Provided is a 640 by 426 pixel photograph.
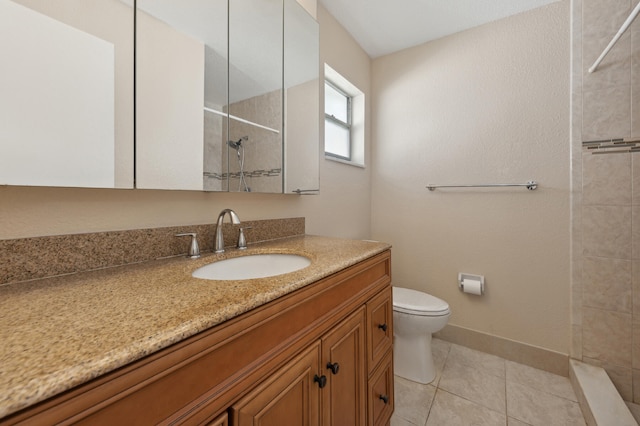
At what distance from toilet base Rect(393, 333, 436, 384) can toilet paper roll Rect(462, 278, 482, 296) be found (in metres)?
0.51

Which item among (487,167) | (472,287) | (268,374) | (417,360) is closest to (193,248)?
(268,374)

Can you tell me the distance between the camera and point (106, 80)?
0.81 meters

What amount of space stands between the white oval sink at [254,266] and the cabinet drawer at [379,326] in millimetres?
355

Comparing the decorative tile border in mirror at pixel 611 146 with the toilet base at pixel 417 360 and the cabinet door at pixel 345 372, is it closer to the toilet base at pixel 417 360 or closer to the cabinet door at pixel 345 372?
the toilet base at pixel 417 360

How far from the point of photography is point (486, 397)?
4.82 feet

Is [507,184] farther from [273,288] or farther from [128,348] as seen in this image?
[128,348]

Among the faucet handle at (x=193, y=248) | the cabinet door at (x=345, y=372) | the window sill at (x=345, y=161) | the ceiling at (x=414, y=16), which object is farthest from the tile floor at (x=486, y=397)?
the ceiling at (x=414, y=16)

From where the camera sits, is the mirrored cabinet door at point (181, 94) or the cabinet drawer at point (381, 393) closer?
the mirrored cabinet door at point (181, 94)

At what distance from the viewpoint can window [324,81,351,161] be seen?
2.02 meters

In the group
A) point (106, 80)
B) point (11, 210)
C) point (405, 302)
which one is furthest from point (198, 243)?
point (405, 302)

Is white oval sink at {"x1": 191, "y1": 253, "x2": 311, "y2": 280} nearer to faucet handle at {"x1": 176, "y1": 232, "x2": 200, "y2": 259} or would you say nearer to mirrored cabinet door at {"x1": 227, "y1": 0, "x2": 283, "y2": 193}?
faucet handle at {"x1": 176, "y1": 232, "x2": 200, "y2": 259}

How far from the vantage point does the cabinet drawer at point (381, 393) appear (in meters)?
1.06

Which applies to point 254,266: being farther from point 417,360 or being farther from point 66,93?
point 417,360

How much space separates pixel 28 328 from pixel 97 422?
9.0 inches
